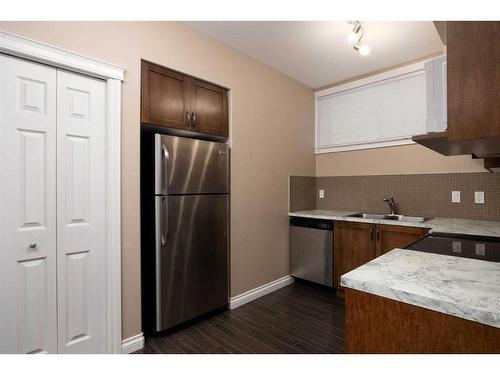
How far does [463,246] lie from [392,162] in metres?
1.96

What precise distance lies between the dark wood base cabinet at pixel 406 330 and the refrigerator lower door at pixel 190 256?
160 centimetres

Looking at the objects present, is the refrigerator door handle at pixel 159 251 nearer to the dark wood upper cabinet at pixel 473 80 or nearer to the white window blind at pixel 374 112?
the dark wood upper cabinet at pixel 473 80

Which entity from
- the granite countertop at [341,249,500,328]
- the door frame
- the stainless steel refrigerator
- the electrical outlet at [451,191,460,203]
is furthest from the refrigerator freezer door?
the electrical outlet at [451,191,460,203]

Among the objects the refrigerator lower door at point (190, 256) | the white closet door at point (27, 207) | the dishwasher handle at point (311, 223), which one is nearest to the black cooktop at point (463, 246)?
the dishwasher handle at point (311, 223)

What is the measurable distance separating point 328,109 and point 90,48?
9.57 ft

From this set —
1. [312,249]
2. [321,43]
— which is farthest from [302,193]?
[321,43]

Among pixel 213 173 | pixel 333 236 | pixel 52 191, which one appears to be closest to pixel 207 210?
pixel 213 173

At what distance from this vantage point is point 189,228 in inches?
93.0

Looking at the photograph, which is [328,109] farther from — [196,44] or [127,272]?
[127,272]

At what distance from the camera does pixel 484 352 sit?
71cm

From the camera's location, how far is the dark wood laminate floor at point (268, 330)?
2.05 m

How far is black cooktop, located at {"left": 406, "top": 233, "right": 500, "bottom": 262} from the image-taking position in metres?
1.27

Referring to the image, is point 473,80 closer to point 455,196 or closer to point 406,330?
point 406,330
